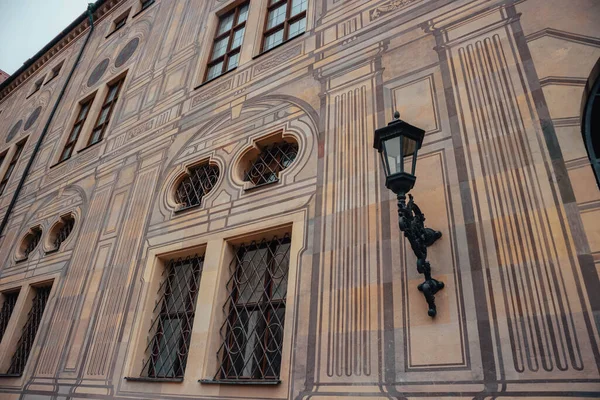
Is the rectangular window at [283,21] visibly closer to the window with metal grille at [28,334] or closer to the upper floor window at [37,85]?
the window with metal grille at [28,334]

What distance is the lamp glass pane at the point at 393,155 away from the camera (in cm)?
321

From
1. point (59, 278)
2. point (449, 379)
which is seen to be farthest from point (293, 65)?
point (59, 278)

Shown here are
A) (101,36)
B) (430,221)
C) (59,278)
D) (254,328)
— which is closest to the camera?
(430,221)

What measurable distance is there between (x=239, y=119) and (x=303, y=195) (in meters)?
2.17

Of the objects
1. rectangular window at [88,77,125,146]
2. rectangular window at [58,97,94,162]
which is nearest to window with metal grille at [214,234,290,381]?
rectangular window at [88,77,125,146]

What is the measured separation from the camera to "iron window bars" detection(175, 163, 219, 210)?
6.37m

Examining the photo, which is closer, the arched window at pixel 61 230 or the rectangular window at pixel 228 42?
the rectangular window at pixel 228 42

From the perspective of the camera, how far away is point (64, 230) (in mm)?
8852

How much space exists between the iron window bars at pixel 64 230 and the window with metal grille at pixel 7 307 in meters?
1.29

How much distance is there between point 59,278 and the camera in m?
7.59

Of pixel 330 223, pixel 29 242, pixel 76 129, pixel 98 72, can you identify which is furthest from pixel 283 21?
pixel 29 242

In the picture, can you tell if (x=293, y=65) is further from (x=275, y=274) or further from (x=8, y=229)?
(x=8, y=229)

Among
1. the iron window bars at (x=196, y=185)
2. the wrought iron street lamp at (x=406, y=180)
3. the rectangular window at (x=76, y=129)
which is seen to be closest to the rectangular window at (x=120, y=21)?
the rectangular window at (x=76, y=129)

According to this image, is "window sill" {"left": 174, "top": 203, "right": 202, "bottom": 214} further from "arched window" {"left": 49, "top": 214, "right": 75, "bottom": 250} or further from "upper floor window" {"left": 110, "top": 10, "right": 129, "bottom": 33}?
"upper floor window" {"left": 110, "top": 10, "right": 129, "bottom": 33}
